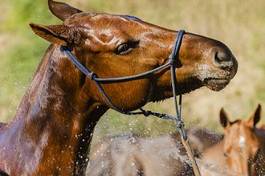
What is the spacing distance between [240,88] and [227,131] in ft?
17.4

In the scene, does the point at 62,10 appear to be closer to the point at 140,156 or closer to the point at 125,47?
the point at 125,47

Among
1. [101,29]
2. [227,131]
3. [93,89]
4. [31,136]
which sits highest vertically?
[101,29]

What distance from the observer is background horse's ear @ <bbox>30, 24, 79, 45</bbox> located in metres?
4.26

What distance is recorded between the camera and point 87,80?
4406mm

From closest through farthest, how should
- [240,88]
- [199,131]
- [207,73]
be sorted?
[207,73] < [199,131] < [240,88]

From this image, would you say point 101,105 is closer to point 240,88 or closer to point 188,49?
point 188,49

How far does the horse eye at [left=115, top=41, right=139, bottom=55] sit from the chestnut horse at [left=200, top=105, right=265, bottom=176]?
4.28m

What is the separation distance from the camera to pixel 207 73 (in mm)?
4215

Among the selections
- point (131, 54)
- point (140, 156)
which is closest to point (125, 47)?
point (131, 54)

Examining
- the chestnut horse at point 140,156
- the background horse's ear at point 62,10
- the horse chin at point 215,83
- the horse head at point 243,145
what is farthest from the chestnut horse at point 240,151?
the horse chin at point 215,83

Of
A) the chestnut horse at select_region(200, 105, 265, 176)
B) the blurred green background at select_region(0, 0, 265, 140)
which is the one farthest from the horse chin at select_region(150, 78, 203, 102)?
the blurred green background at select_region(0, 0, 265, 140)

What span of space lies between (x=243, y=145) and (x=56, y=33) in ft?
16.1

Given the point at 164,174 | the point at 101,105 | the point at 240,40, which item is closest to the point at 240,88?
the point at 240,40

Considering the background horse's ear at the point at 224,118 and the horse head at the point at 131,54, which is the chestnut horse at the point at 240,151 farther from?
the horse head at the point at 131,54
